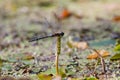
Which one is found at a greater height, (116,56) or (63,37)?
(63,37)

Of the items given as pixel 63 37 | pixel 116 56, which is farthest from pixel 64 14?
pixel 116 56

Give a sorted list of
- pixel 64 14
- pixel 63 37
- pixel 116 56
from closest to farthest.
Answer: pixel 116 56, pixel 63 37, pixel 64 14

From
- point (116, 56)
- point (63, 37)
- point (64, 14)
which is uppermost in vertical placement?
point (64, 14)

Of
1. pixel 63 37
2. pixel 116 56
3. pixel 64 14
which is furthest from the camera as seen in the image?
pixel 64 14

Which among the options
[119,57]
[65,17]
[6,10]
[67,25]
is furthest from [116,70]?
[6,10]

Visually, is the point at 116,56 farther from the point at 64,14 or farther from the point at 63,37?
the point at 64,14

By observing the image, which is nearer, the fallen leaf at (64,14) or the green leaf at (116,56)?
the green leaf at (116,56)

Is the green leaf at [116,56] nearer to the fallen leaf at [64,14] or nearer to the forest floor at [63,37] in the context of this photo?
the forest floor at [63,37]

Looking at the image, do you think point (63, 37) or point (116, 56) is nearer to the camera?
point (116, 56)

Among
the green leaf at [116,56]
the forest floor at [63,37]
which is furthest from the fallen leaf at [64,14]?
the green leaf at [116,56]

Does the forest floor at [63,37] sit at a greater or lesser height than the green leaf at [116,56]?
greater

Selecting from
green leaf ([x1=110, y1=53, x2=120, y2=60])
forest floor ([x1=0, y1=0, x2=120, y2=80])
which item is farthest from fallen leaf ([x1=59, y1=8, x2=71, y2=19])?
green leaf ([x1=110, y1=53, x2=120, y2=60])

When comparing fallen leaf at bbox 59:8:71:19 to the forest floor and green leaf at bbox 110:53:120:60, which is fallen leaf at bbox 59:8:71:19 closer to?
the forest floor
